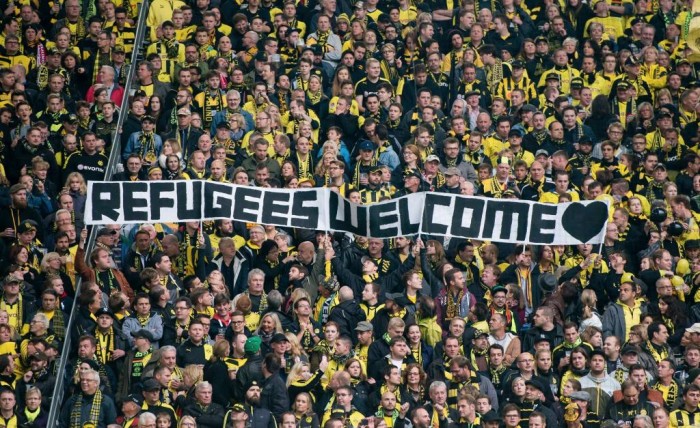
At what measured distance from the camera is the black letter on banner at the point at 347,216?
23266 millimetres

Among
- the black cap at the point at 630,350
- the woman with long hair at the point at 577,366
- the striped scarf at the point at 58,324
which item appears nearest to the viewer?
the striped scarf at the point at 58,324

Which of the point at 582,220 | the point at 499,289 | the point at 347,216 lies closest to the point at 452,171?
the point at 347,216

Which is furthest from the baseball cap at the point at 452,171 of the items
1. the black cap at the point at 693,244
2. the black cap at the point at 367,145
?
the black cap at the point at 693,244

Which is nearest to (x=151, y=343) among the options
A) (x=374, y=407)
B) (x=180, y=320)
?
(x=180, y=320)

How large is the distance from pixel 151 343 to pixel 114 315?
553 mm

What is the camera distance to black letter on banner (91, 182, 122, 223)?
74.8ft

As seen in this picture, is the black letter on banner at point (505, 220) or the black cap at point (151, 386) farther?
the black letter on banner at point (505, 220)

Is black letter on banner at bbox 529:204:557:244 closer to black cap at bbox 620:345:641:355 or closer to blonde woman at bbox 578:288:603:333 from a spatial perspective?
blonde woman at bbox 578:288:603:333

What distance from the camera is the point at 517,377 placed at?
2195 cm

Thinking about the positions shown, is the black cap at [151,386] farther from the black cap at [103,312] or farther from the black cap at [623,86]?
the black cap at [623,86]

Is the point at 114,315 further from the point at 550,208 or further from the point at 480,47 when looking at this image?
the point at 480,47

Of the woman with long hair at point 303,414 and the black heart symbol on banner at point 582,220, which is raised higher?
the black heart symbol on banner at point 582,220

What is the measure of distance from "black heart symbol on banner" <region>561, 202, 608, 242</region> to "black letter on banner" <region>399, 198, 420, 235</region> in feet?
5.26

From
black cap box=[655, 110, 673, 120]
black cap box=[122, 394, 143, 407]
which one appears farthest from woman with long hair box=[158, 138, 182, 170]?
black cap box=[655, 110, 673, 120]
